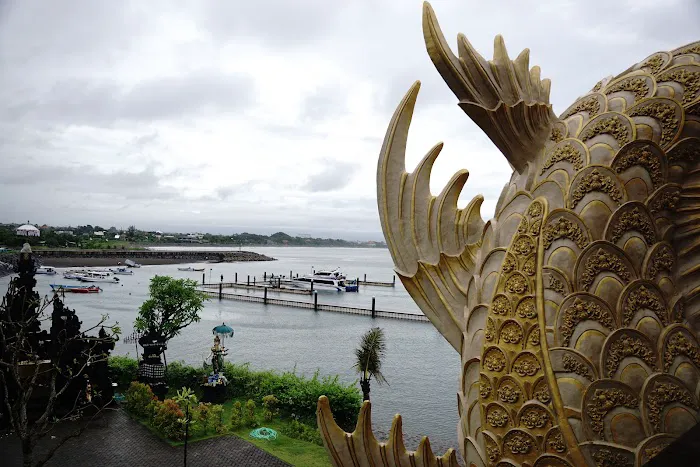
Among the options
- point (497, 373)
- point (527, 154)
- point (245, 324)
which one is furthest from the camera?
point (245, 324)

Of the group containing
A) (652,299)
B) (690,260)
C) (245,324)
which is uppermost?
(690,260)

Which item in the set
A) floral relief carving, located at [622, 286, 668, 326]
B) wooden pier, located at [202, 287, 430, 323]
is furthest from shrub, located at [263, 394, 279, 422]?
wooden pier, located at [202, 287, 430, 323]

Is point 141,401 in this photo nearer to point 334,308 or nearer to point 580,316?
point 580,316

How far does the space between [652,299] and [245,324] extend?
2889 cm

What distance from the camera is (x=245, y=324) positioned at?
30.3 m

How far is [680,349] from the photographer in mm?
2908

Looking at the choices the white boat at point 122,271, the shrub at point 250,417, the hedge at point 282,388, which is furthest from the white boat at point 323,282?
the shrub at point 250,417

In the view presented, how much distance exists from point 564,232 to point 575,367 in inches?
31.9

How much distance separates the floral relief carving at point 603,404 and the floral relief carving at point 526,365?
0.35 m

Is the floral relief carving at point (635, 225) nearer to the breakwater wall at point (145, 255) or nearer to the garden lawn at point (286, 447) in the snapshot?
the garden lawn at point (286, 447)

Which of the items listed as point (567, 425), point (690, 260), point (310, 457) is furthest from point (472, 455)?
point (310, 457)

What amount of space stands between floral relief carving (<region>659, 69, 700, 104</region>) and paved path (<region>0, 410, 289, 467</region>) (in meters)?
9.64

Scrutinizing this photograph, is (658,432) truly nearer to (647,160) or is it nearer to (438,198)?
(647,160)

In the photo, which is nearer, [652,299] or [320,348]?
[652,299]
